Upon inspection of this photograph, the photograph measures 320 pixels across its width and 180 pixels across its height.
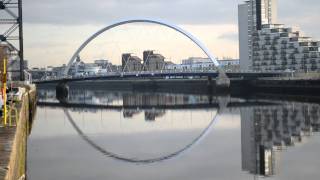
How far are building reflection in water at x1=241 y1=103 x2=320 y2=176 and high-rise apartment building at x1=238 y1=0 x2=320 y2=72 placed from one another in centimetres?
6348

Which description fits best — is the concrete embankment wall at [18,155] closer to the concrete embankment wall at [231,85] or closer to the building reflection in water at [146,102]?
the building reflection in water at [146,102]

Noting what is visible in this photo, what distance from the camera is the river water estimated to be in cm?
1838

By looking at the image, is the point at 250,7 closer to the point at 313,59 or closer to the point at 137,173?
the point at 313,59

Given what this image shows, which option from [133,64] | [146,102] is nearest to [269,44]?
[133,64]

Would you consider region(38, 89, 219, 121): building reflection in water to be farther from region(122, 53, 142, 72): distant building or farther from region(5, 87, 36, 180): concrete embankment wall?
region(122, 53, 142, 72): distant building

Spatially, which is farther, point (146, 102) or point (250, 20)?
point (250, 20)

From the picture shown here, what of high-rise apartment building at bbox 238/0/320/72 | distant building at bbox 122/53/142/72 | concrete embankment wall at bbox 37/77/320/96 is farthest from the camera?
distant building at bbox 122/53/142/72

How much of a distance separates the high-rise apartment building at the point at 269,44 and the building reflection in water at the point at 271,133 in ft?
208

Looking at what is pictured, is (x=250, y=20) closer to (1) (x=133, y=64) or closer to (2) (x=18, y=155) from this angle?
(1) (x=133, y=64)

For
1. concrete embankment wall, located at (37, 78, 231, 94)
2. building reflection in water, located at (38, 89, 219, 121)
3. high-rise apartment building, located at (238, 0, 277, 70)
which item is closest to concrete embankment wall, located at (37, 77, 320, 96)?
concrete embankment wall, located at (37, 78, 231, 94)

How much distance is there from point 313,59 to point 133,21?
38.5m

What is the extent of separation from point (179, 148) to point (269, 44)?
91615 millimetres

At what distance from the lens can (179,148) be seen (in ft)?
80.6

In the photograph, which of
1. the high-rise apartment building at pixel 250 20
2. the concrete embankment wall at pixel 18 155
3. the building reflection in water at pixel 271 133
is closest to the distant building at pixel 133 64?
the high-rise apartment building at pixel 250 20
